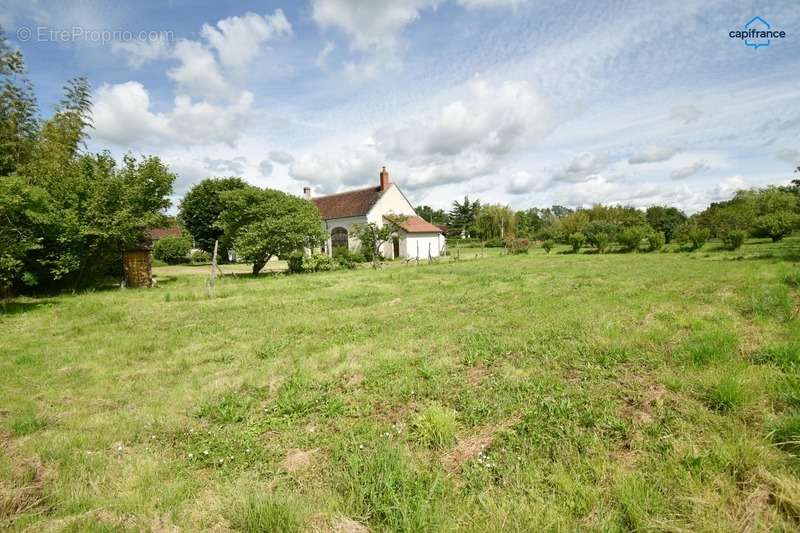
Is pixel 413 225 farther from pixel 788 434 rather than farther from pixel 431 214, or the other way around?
pixel 431 214

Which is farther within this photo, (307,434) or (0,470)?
(307,434)

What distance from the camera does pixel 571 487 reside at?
8.84 ft

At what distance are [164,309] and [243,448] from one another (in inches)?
355

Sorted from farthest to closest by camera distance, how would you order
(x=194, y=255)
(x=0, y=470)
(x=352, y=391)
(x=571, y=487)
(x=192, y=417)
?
(x=194, y=255)
(x=352, y=391)
(x=192, y=417)
(x=0, y=470)
(x=571, y=487)

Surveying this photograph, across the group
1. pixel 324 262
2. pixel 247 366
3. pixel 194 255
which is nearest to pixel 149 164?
pixel 324 262

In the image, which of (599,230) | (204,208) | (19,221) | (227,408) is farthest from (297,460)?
(204,208)

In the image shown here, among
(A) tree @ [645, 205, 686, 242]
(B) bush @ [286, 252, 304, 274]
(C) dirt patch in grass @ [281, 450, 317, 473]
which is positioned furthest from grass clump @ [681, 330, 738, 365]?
(A) tree @ [645, 205, 686, 242]

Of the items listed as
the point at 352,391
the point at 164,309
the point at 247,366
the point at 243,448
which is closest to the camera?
the point at 243,448

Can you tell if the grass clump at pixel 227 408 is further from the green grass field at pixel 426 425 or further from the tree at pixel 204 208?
the tree at pixel 204 208

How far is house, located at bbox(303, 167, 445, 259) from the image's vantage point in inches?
1201

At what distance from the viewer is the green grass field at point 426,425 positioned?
8.34 feet

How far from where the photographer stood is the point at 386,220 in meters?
30.7

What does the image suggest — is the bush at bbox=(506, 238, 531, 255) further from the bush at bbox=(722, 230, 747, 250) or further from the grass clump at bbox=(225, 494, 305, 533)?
the grass clump at bbox=(225, 494, 305, 533)

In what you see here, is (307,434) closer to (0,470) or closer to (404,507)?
(404,507)
